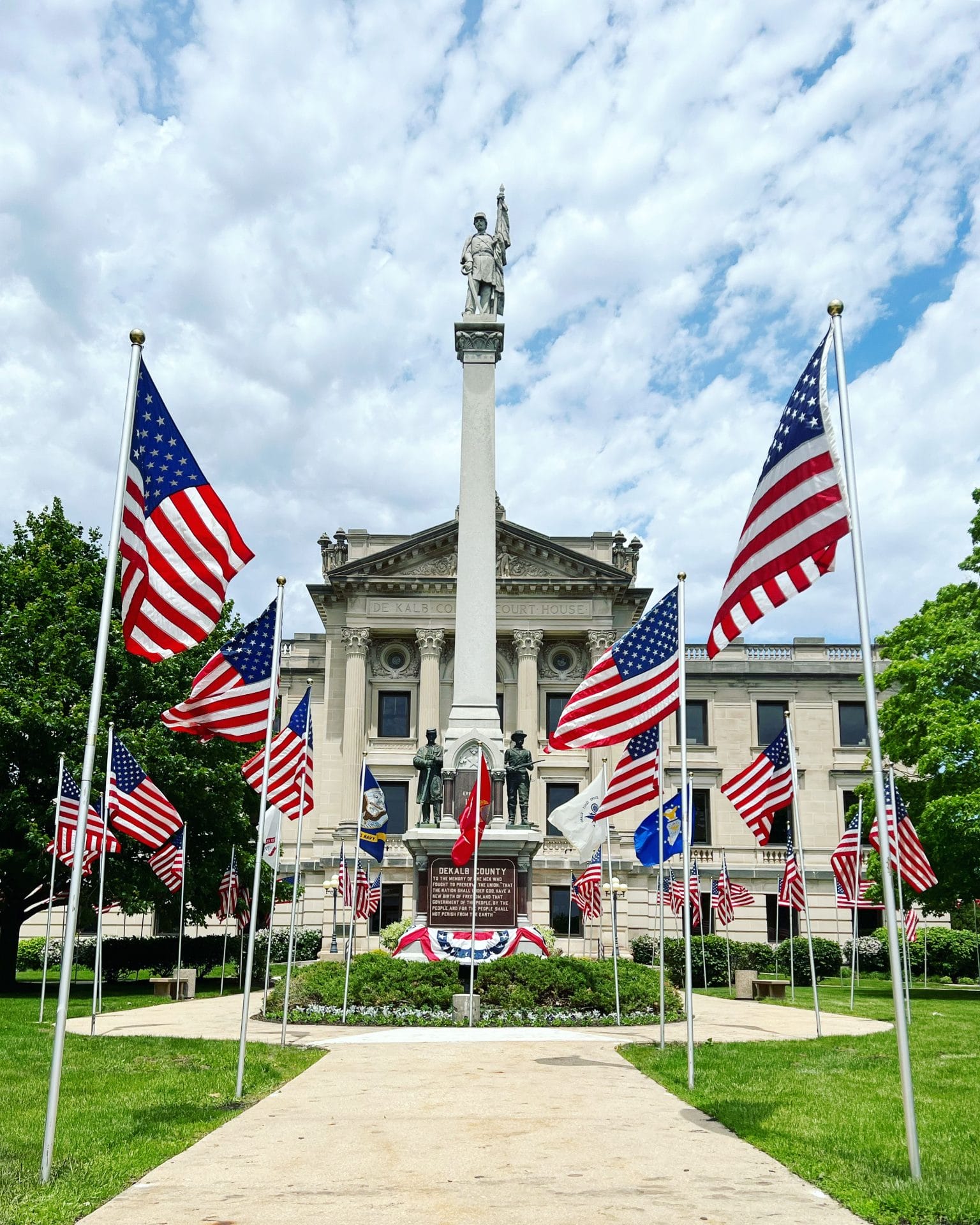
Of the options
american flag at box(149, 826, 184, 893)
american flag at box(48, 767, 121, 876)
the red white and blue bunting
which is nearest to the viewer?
american flag at box(48, 767, 121, 876)

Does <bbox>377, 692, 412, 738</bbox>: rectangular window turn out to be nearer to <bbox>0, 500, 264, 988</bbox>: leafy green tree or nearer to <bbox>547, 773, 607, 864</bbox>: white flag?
<bbox>0, 500, 264, 988</bbox>: leafy green tree

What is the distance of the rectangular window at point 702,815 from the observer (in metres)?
51.6

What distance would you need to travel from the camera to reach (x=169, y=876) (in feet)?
77.5

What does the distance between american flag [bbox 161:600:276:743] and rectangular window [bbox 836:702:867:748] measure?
44912 millimetres

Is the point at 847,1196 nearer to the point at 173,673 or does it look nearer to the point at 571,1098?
the point at 571,1098

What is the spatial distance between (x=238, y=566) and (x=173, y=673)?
70.2 feet

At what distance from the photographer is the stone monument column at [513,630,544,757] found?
49.8m

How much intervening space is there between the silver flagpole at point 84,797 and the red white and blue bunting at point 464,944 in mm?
14706

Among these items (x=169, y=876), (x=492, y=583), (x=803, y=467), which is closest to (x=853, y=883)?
(x=492, y=583)

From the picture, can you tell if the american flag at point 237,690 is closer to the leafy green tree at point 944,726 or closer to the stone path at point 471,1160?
the stone path at point 471,1160

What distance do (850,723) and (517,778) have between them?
31.2 meters

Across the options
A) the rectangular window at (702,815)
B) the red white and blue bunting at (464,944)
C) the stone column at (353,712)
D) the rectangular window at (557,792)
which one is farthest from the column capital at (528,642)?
the red white and blue bunting at (464,944)

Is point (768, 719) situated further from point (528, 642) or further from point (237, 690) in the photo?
point (237, 690)

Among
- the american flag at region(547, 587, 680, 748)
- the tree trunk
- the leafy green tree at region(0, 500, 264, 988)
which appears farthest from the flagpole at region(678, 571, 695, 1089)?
the tree trunk
